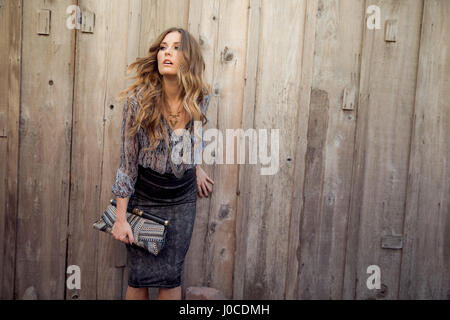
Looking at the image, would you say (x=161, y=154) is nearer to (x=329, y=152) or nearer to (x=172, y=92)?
(x=172, y=92)

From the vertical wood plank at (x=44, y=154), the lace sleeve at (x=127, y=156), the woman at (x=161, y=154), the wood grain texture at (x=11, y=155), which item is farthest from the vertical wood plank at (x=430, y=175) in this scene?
the wood grain texture at (x=11, y=155)

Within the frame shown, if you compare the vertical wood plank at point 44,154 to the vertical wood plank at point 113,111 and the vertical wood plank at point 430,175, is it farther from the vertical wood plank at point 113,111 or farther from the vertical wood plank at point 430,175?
the vertical wood plank at point 430,175

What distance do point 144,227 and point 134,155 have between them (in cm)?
42

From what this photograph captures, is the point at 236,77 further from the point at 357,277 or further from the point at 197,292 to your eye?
the point at 357,277

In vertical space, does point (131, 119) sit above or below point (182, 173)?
above

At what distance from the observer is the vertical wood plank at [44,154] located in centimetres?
237

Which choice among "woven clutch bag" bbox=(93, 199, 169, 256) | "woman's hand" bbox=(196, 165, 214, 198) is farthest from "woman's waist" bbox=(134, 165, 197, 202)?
"woman's hand" bbox=(196, 165, 214, 198)

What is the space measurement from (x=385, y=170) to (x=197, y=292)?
163 centimetres

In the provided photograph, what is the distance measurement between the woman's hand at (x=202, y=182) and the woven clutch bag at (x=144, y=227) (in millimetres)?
477

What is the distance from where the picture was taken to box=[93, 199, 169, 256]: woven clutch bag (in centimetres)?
196

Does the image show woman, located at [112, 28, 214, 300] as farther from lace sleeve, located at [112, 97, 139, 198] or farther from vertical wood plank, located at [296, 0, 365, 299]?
vertical wood plank, located at [296, 0, 365, 299]

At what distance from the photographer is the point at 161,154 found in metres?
2.02
